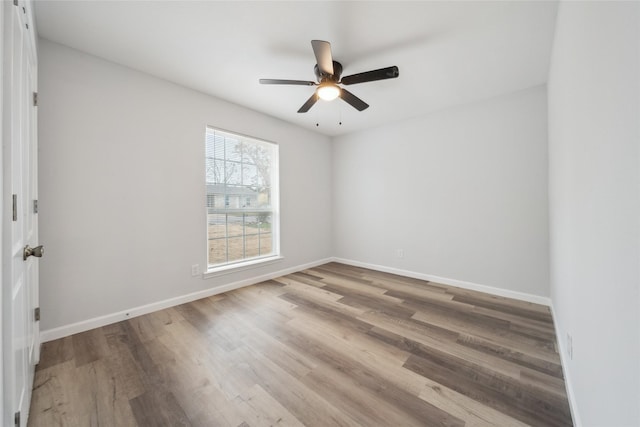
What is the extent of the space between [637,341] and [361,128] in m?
4.09

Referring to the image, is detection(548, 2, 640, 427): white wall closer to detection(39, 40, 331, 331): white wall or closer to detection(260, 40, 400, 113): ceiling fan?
detection(260, 40, 400, 113): ceiling fan

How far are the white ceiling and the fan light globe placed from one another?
0.30m

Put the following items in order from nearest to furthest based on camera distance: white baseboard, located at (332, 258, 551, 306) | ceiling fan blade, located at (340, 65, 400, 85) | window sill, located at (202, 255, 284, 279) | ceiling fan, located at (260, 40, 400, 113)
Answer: ceiling fan, located at (260, 40, 400, 113), ceiling fan blade, located at (340, 65, 400, 85), white baseboard, located at (332, 258, 551, 306), window sill, located at (202, 255, 284, 279)

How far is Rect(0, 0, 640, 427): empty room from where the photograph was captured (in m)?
0.98

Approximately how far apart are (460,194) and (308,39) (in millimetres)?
2707

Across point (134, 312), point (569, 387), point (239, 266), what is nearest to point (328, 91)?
point (239, 266)

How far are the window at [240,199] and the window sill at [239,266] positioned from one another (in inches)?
2.7

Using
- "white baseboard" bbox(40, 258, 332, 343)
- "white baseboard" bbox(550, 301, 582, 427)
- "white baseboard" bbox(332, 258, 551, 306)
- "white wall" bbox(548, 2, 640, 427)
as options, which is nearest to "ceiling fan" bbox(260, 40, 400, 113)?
"white wall" bbox(548, 2, 640, 427)

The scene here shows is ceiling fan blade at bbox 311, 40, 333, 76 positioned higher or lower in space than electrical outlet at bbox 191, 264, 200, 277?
higher

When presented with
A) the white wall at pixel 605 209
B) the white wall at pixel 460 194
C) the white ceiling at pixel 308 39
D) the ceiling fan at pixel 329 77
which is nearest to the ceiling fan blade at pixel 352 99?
the ceiling fan at pixel 329 77

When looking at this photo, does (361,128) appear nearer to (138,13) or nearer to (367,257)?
(367,257)

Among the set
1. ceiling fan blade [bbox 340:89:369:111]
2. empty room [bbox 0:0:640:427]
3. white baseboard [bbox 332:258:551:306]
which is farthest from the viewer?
white baseboard [bbox 332:258:551:306]

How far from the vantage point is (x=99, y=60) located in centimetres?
221

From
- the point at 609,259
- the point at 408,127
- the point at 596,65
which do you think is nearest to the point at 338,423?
the point at 609,259
